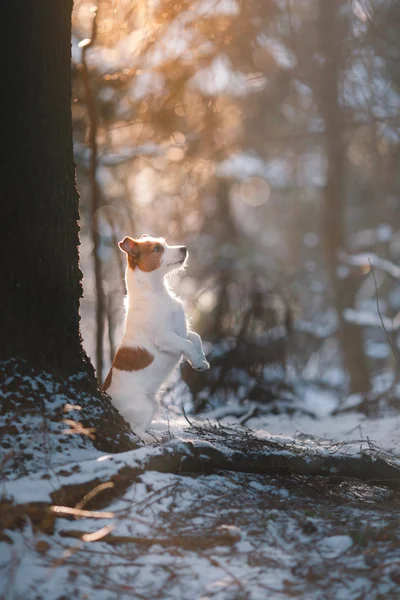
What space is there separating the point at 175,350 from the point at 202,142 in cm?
808

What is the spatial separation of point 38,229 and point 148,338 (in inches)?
66.0

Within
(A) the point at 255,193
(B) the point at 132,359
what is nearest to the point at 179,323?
(B) the point at 132,359

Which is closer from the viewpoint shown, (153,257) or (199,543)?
(199,543)

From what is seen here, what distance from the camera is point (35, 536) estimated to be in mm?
3439

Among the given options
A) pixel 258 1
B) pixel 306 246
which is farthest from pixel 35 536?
pixel 306 246

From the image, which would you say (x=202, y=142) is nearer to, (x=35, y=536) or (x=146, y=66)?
(x=146, y=66)

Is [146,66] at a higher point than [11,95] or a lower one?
higher

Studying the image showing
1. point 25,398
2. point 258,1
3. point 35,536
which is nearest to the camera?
point 35,536

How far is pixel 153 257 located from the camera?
630 centimetres

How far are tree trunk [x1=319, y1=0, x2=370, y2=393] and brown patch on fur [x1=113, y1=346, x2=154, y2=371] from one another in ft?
25.8

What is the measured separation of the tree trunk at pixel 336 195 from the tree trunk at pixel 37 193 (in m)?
8.32

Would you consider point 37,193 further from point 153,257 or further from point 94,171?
point 94,171

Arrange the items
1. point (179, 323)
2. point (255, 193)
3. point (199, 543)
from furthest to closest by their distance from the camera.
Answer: point (255, 193)
point (179, 323)
point (199, 543)

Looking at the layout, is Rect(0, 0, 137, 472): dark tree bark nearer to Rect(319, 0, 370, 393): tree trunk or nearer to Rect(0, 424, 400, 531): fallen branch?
Rect(0, 424, 400, 531): fallen branch
